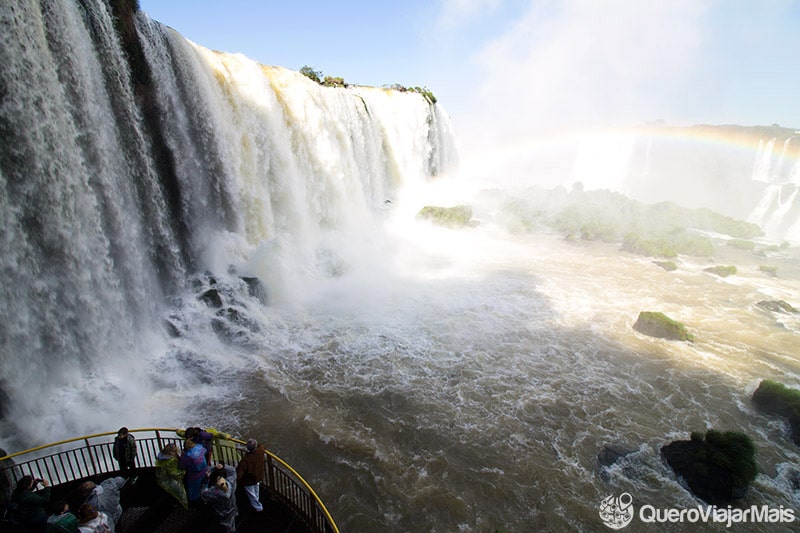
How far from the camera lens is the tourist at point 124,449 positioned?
5.11m

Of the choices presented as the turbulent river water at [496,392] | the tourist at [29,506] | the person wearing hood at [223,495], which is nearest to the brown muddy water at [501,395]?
the turbulent river water at [496,392]

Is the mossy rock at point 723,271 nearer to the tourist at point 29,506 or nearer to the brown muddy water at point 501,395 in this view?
the brown muddy water at point 501,395

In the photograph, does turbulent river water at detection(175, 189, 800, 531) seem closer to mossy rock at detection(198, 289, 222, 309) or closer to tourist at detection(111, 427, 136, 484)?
mossy rock at detection(198, 289, 222, 309)

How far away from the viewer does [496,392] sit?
9812 millimetres

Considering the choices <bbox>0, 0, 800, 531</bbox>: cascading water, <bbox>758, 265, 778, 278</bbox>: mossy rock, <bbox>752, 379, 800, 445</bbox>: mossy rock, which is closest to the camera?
<bbox>0, 0, 800, 531</bbox>: cascading water

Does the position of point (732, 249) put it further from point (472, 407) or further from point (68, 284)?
point (68, 284)

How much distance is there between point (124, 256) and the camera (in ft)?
33.2

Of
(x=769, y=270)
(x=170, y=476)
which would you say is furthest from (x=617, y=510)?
(x=769, y=270)

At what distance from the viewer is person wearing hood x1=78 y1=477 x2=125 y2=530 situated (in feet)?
13.3

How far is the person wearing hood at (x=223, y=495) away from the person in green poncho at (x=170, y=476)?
31 cm

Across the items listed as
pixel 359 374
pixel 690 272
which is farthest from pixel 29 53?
pixel 690 272

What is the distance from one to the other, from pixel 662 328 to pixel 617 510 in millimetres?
8442

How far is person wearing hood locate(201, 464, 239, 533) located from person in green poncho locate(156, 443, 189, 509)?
12.1 inches

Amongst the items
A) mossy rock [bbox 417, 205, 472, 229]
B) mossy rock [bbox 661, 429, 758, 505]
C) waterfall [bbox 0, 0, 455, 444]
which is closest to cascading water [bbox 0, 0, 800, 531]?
waterfall [bbox 0, 0, 455, 444]
